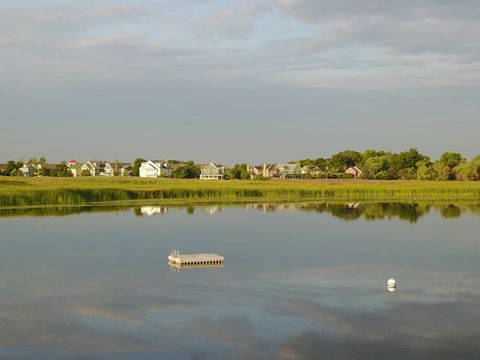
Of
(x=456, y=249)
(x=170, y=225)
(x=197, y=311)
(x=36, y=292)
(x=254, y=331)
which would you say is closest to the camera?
(x=254, y=331)

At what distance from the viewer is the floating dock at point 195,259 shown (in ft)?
77.9

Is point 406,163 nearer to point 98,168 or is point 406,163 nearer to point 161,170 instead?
point 161,170

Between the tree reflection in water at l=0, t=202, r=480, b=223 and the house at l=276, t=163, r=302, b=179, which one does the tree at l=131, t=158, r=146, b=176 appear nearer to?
the house at l=276, t=163, r=302, b=179

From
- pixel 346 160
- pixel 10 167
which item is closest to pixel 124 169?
pixel 10 167

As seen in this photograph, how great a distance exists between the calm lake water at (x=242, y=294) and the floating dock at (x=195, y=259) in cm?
47

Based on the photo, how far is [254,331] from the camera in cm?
1516

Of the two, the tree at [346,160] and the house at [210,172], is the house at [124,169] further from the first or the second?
the tree at [346,160]

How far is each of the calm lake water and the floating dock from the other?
1.53 ft

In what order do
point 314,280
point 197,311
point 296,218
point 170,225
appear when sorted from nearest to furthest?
point 197,311, point 314,280, point 170,225, point 296,218

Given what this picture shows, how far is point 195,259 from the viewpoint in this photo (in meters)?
24.0

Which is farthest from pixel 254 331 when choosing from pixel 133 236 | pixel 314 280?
pixel 133 236

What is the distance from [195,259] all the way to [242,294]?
17.5 feet

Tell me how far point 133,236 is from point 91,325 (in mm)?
17103

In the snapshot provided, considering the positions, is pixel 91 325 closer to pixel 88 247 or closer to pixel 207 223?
pixel 88 247
